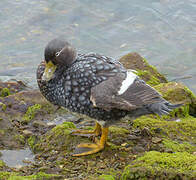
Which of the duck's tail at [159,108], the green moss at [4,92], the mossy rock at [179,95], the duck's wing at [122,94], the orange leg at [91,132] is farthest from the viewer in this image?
the green moss at [4,92]

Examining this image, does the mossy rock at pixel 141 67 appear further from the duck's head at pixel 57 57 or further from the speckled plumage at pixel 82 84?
the duck's head at pixel 57 57

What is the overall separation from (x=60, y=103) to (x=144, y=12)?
849cm

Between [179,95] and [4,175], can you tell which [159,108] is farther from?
[4,175]

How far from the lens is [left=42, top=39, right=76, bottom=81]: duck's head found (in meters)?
4.59

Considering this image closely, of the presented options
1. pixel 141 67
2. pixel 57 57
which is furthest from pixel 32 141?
pixel 141 67

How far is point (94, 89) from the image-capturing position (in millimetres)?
4379

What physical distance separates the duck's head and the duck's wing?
0.63m

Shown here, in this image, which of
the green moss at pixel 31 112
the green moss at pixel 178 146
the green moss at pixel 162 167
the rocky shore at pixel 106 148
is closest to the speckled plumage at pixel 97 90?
the rocky shore at pixel 106 148

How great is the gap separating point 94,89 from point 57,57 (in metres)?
0.72

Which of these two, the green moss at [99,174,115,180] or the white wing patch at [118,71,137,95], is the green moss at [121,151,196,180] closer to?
the green moss at [99,174,115,180]

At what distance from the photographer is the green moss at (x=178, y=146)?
4.69m

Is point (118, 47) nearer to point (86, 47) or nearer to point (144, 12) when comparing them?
point (86, 47)

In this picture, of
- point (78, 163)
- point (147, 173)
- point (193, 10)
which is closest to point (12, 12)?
point (193, 10)

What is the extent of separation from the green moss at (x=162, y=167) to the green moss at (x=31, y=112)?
2.24 meters
